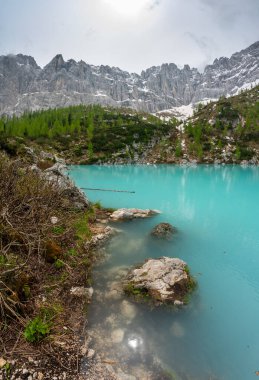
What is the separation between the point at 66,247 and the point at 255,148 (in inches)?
3876

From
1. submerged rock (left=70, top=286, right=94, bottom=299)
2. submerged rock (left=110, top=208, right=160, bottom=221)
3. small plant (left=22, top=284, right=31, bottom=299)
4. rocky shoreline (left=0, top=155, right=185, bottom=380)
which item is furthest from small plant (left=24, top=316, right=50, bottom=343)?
submerged rock (left=110, top=208, right=160, bottom=221)

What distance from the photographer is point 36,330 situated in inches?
241

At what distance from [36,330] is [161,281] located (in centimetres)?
550

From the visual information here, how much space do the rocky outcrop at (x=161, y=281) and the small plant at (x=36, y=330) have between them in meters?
4.27

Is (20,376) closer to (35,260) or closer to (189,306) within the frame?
(35,260)

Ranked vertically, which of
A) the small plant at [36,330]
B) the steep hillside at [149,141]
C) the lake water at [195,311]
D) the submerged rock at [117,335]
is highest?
the steep hillside at [149,141]

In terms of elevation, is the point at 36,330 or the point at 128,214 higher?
the point at 36,330

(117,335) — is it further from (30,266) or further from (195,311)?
(30,266)

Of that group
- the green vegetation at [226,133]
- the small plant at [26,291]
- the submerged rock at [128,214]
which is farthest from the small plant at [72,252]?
the green vegetation at [226,133]

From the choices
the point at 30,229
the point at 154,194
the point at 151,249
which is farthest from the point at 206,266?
the point at 154,194

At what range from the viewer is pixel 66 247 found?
39.5 ft

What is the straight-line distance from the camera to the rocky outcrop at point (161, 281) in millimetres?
9828

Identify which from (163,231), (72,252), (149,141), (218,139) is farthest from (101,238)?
(218,139)

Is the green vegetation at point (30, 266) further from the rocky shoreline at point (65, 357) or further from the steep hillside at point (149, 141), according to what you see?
the steep hillside at point (149, 141)
